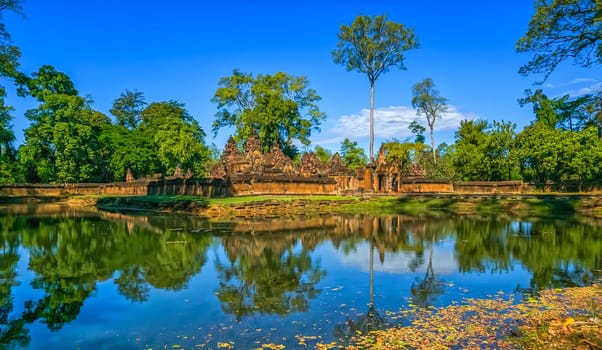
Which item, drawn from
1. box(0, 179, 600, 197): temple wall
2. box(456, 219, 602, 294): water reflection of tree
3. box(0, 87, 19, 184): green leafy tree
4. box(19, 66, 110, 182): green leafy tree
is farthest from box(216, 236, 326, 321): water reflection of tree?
box(19, 66, 110, 182): green leafy tree

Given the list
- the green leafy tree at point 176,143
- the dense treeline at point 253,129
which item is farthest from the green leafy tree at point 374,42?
the green leafy tree at point 176,143

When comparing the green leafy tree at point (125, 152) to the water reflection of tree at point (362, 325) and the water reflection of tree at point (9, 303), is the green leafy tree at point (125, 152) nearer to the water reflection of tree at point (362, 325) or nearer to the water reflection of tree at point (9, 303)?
the water reflection of tree at point (9, 303)

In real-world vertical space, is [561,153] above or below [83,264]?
above

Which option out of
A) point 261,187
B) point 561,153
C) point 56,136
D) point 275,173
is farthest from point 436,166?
point 56,136

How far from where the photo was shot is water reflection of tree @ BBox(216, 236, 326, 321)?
10.2 metres

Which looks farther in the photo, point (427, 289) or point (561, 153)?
point (561, 153)

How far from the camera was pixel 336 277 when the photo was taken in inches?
523

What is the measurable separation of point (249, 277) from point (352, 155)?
80.9 meters

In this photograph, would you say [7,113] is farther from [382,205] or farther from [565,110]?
[565,110]

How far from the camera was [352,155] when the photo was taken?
9294cm

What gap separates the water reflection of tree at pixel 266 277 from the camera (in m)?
10.2

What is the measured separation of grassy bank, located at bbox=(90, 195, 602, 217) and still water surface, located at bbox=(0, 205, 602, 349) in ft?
33.7

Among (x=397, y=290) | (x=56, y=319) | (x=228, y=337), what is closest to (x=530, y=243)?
(x=397, y=290)

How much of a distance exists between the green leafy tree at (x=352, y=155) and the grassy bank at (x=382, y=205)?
158ft
